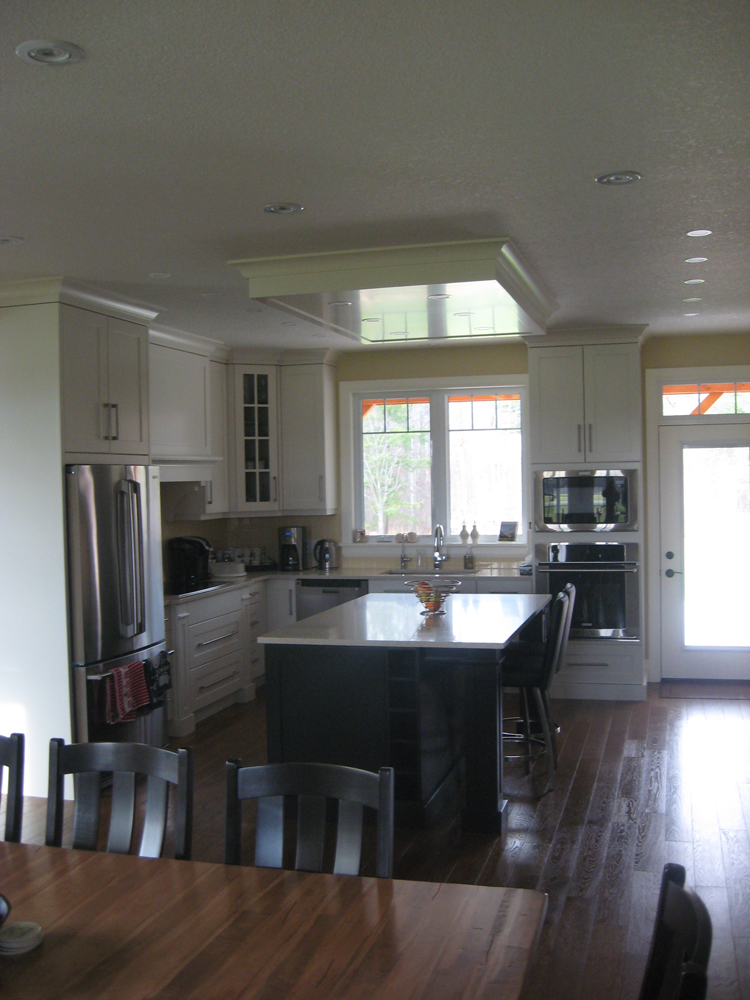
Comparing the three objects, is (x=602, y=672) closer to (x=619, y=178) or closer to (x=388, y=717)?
(x=388, y=717)

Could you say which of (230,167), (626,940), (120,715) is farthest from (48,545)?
(626,940)

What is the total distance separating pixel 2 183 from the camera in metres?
3.06

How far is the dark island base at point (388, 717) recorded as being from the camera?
Answer: 13.3 ft

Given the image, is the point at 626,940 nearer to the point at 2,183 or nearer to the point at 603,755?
the point at 603,755

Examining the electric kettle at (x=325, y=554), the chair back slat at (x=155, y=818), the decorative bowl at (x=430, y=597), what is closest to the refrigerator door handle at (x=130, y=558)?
the decorative bowl at (x=430, y=597)

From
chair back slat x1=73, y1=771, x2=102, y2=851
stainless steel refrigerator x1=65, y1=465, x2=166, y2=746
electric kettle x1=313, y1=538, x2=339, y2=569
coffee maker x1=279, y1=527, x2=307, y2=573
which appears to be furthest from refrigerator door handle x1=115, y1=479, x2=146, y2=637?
chair back slat x1=73, y1=771, x2=102, y2=851

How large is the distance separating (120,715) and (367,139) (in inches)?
127

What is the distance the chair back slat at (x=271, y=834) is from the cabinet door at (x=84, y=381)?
9.41ft

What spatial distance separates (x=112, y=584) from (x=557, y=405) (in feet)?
11.1

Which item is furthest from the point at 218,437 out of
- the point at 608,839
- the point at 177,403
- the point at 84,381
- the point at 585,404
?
the point at 608,839

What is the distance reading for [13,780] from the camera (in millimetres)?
2365

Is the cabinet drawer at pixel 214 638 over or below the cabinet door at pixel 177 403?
below

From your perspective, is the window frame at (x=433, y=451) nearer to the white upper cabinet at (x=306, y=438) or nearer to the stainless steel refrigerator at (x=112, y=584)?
the white upper cabinet at (x=306, y=438)

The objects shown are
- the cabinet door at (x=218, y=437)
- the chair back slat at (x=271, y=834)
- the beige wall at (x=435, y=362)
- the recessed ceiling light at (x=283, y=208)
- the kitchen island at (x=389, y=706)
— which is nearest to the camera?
the chair back slat at (x=271, y=834)
